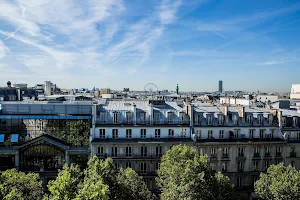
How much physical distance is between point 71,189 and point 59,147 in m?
20.8

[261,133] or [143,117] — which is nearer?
[143,117]

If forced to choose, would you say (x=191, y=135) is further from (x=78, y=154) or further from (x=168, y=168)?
(x=78, y=154)

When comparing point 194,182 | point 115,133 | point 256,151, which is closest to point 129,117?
point 115,133

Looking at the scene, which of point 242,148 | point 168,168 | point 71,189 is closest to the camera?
point 71,189

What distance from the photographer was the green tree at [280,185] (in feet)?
108

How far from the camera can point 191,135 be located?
156ft

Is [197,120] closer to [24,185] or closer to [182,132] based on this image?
[182,132]

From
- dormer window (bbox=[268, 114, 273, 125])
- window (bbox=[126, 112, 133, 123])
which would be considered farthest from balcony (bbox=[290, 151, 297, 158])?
window (bbox=[126, 112, 133, 123])

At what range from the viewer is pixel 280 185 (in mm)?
33188

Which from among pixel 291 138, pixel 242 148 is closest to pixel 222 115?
pixel 242 148

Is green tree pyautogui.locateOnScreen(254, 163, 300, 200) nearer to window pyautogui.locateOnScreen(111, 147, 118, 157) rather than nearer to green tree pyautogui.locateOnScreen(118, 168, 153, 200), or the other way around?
green tree pyautogui.locateOnScreen(118, 168, 153, 200)

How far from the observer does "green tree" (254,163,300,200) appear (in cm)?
3291

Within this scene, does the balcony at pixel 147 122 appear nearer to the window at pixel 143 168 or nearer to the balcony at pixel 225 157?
the window at pixel 143 168

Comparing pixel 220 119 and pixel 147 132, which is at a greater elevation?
pixel 220 119
